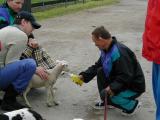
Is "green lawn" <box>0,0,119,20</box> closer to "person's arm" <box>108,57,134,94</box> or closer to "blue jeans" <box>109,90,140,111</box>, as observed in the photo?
"blue jeans" <box>109,90,140,111</box>

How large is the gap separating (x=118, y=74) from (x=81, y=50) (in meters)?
4.19

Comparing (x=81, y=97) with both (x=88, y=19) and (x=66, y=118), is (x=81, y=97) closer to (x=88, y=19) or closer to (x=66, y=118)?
(x=66, y=118)

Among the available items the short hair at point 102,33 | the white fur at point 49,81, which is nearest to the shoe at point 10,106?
the white fur at point 49,81

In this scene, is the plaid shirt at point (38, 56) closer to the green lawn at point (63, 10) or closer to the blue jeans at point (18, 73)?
the blue jeans at point (18, 73)

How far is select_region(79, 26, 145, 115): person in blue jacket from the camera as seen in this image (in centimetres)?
555

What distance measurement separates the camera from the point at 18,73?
18.7 ft

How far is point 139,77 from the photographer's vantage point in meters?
5.71

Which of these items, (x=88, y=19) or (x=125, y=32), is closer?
(x=125, y=32)

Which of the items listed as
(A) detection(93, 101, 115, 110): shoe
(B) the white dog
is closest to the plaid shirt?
(A) detection(93, 101, 115, 110): shoe

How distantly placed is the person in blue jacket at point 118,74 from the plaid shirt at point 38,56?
71 cm

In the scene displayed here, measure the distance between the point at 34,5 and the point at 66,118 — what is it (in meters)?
11.8

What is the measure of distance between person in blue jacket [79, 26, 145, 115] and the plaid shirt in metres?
0.71

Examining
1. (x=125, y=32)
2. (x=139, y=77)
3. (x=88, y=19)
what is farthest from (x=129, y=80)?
(x=88, y=19)

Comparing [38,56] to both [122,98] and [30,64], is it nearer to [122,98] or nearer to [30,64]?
[30,64]
